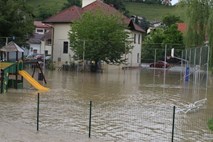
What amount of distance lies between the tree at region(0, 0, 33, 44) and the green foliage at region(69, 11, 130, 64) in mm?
5714

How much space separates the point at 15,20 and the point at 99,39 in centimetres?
929

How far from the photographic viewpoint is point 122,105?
61.0ft

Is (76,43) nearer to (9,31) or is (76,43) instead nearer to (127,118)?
(9,31)

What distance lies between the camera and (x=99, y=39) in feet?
142

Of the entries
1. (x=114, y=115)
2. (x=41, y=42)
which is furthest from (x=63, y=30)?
(x=114, y=115)

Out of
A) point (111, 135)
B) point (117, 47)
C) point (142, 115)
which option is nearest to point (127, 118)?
point (142, 115)

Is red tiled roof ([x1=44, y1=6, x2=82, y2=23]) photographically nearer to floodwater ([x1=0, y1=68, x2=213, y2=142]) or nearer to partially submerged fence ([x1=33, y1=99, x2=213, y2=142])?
floodwater ([x1=0, y1=68, x2=213, y2=142])

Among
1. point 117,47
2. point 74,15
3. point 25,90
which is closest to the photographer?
point 25,90

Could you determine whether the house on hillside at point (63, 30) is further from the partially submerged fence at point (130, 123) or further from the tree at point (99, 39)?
the partially submerged fence at point (130, 123)

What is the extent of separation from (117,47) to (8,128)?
1240 inches

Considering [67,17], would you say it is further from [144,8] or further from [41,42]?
[144,8]

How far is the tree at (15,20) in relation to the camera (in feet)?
146

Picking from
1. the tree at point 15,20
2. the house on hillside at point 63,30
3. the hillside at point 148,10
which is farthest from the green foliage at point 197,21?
the hillside at point 148,10

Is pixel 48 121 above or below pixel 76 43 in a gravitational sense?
below
